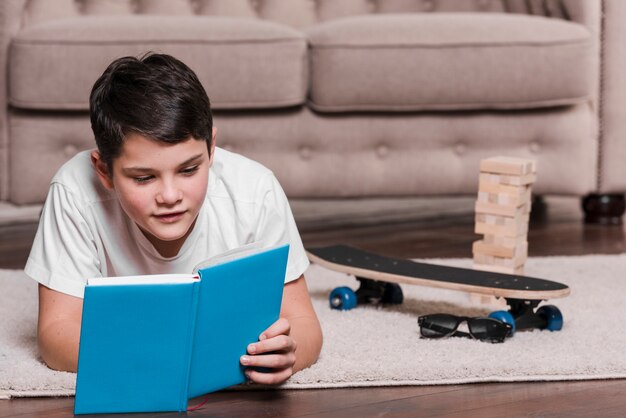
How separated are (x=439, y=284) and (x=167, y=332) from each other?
2.08 ft

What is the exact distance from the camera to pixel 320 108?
245 centimetres

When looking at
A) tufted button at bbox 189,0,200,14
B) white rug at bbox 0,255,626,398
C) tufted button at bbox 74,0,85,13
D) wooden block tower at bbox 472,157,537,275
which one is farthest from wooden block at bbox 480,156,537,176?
tufted button at bbox 74,0,85,13

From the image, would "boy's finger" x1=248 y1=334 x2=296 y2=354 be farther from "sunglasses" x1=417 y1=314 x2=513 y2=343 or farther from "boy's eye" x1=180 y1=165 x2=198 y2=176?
"sunglasses" x1=417 y1=314 x2=513 y2=343

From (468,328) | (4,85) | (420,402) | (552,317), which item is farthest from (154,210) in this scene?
(4,85)

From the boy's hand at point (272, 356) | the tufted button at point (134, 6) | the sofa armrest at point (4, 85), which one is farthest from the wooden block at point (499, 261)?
the tufted button at point (134, 6)

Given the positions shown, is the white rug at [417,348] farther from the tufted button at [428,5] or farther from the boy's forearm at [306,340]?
the tufted button at [428,5]

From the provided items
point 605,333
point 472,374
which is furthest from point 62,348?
point 605,333

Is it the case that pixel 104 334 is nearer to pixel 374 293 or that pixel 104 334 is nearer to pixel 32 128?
pixel 374 293

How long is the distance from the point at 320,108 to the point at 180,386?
1.36 metres

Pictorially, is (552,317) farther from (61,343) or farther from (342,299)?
(61,343)

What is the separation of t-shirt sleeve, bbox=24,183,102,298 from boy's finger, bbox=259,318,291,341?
0.28 metres

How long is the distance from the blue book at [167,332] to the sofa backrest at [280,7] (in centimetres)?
177

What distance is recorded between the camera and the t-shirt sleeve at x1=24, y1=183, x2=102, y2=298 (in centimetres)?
137

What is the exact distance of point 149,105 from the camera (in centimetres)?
124
